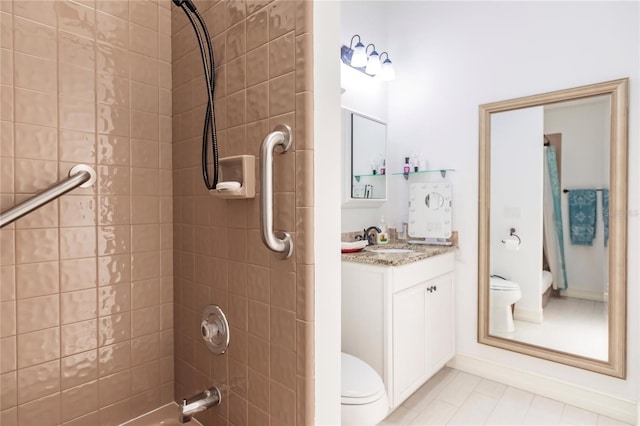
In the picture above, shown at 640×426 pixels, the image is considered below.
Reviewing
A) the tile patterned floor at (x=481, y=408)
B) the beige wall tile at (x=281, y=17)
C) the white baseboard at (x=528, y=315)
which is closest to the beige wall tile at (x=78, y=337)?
the beige wall tile at (x=281, y=17)

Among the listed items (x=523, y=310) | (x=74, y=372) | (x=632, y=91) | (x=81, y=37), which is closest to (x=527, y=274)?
(x=523, y=310)

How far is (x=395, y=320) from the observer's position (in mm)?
1822

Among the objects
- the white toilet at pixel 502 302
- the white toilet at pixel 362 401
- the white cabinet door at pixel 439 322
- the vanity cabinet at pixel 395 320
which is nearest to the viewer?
the white toilet at pixel 362 401

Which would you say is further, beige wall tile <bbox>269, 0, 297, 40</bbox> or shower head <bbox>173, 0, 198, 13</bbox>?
shower head <bbox>173, 0, 198, 13</bbox>

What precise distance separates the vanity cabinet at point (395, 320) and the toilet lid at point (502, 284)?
44cm

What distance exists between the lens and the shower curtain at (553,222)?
2.15m

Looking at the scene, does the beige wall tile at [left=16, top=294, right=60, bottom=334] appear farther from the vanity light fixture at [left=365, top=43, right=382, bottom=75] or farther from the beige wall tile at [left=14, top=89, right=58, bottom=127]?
the vanity light fixture at [left=365, top=43, right=382, bottom=75]

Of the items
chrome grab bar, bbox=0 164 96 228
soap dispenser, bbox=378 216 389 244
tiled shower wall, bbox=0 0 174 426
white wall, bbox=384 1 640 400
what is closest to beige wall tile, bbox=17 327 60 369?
tiled shower wall, bbox=0 0 174 426

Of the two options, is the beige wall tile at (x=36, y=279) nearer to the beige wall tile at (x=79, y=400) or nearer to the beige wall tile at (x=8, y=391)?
the beige wall tile at (x=8, y=391)

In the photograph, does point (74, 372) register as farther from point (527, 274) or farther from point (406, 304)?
point (527, 274)

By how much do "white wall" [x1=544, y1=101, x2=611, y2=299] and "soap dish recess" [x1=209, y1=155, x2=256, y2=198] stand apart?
2.10m

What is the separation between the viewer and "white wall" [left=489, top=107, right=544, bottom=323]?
2.22 m

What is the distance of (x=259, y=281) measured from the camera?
94 cm

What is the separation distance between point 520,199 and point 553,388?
1.20m
